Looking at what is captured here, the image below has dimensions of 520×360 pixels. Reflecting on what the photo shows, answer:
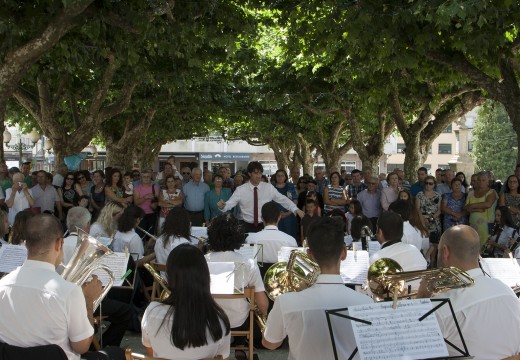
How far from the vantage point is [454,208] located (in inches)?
403

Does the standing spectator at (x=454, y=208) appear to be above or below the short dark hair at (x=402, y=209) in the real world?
below

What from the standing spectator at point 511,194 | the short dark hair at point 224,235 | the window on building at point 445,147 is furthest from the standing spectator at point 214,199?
the window on building at point 445,147

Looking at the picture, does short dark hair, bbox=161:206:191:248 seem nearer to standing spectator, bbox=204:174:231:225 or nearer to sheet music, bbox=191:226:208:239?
sheet music, bbox=191:226:208:239

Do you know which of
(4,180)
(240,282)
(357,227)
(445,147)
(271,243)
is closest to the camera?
(240,282)

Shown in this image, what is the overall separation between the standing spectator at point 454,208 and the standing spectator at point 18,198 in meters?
6.73

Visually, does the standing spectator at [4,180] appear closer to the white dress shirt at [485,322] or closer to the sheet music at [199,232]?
the sheet music at [199,232]

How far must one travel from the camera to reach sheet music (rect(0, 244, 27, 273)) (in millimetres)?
5227

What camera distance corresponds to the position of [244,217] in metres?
9.04

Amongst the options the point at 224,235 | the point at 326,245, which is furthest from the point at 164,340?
the point at 224,235

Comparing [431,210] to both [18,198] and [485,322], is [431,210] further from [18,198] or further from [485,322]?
[485,322]

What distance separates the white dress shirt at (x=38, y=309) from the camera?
10.7 ft

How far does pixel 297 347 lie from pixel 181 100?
16933 millimetres

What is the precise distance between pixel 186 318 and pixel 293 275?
78 centimetres

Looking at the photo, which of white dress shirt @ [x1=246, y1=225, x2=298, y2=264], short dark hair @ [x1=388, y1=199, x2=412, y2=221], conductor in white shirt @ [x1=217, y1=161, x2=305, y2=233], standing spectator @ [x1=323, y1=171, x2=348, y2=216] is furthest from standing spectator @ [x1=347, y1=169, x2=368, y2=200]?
white dress shirt @ [x1=246, y1=225, x2=298, y2=264]
